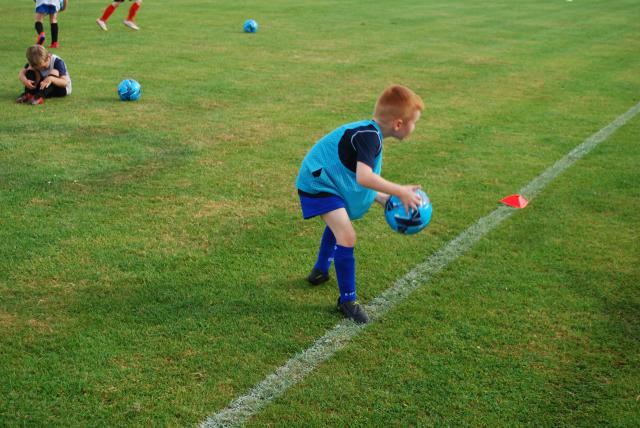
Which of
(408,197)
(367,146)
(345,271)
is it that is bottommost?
(345,271)

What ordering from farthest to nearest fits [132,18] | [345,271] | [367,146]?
[132,18] < [345,271] < [367,146]

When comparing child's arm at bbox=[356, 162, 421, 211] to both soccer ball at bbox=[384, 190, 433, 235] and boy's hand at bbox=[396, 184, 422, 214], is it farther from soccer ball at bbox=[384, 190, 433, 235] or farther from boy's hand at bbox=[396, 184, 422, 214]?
soccer ball at bbox=[384, 190, 433, 235]

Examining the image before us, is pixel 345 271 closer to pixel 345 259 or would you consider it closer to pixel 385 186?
pixel 345 259

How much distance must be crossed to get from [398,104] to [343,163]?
20.6 inches

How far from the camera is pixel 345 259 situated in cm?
479

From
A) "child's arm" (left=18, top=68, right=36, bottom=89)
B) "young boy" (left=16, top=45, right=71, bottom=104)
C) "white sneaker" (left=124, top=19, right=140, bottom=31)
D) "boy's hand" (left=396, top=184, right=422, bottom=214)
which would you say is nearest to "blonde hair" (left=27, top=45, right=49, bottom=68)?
"young boy" (left=16, top=45, right=71, bottom=104)

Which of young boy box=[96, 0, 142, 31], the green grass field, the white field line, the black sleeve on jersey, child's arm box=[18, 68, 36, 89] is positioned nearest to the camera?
the white field line

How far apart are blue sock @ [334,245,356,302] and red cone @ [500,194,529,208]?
2746 millimetres

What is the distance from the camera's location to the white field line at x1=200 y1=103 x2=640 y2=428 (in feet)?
12.7

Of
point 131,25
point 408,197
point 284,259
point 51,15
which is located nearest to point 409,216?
point 408,197

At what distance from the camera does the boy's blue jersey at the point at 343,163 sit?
4629 millimetres

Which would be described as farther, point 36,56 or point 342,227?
point 36,56

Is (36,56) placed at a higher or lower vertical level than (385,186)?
lower

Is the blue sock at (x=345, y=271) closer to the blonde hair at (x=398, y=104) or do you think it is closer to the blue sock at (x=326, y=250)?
the blue sock at (x=326, y=250)
